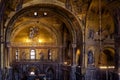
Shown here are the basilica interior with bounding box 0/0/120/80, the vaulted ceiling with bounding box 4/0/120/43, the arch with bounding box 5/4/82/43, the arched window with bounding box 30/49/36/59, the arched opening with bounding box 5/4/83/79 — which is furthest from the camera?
the arched window with bounding box 30/49/36/59

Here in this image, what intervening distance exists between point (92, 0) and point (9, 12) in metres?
7.44

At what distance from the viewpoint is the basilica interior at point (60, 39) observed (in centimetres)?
2541

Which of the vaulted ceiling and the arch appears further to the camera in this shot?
the arch

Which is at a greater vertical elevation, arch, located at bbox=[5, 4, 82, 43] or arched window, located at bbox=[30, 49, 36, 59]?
arch, located at bbox=[5, 4, 82, 43]

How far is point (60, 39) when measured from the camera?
128 feet

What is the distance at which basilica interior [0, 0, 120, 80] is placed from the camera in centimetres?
2541

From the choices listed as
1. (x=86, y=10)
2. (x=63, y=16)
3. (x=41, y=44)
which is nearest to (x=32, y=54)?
(x=41, y=44)

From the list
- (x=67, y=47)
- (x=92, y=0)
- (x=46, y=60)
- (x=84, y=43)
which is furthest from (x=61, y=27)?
(x=92, y=0)

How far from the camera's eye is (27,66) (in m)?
39.8

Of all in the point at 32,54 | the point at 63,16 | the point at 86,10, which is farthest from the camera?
the point at 32,54

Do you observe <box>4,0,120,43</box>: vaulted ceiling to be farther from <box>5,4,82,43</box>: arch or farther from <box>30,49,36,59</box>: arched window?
<box>30,49,36,59</box>: arched window

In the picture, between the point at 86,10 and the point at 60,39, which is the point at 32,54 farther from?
the point at 86,10

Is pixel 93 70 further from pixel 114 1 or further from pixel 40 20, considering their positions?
pixel 40 20

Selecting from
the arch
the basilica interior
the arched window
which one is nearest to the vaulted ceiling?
the basilica interior
